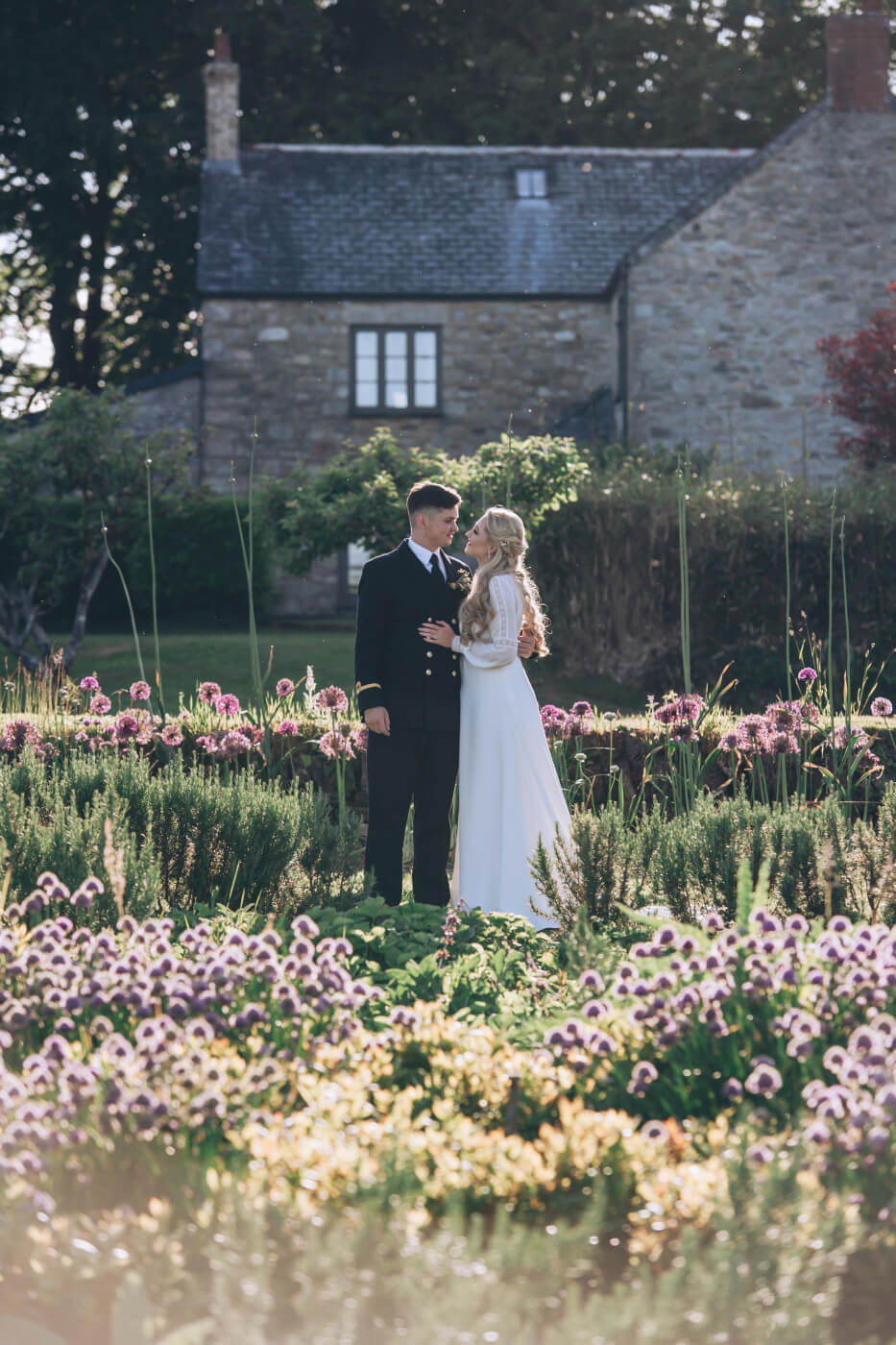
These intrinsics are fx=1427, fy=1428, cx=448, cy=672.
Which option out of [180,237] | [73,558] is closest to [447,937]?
[73,558]

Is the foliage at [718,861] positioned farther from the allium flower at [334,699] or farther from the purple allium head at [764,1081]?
the purple allium head at [764,1081]

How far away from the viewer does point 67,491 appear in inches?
672

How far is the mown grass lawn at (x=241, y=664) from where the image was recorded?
1458 centimetres

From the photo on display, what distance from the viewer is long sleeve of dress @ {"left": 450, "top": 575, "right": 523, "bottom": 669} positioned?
593 centimetres

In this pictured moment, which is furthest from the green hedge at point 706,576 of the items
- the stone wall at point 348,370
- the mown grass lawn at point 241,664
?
the stone wall at point 348,370

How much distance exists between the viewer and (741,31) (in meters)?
28.8

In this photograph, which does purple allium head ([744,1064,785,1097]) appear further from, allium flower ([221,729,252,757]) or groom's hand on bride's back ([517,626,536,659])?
allium flower ([221,729,252,757])

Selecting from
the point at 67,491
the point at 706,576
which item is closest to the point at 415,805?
the point at 706,576

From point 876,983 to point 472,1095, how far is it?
0.98 metres

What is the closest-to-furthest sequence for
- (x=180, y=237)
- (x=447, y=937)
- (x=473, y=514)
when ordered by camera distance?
(x=447, y=937) → (x=473, y=514) → (x=180, y=237)

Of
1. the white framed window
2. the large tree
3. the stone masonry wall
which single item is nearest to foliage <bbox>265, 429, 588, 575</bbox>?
the stone masonry wall

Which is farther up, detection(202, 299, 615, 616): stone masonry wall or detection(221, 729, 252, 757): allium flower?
detection(202, 299, 615, 616): stone masonry wall

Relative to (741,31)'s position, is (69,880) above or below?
below

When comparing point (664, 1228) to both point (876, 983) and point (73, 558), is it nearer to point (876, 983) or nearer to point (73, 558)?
point (876, 983)
